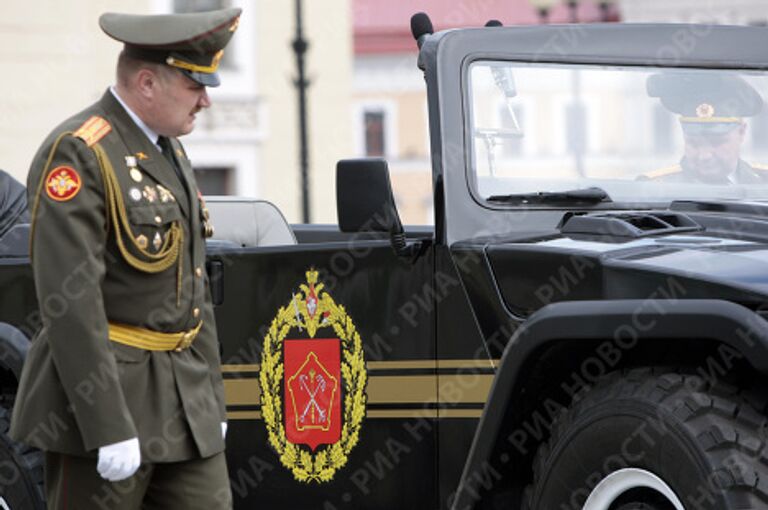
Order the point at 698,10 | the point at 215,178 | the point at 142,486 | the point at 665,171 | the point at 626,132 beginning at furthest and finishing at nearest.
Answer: the point at 698,10 → the point at 215,178 → the point at 626,132 → the point at 665,171 → the point at 142,486

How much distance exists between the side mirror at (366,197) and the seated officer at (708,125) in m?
0.82

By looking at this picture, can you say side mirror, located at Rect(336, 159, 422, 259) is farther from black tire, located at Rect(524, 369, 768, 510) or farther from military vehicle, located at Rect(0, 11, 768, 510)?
black tire, located at Rect(524, 369, 768, 510)

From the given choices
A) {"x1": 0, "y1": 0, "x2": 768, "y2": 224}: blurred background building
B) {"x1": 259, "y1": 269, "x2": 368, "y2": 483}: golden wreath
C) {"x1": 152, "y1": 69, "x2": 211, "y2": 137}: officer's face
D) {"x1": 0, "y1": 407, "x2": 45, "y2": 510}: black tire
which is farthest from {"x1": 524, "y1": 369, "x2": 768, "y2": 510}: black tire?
{"x1": 0, "y1": 0, "x2": 768, "y2": 224}: blurred background building

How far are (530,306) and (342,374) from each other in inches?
25.6

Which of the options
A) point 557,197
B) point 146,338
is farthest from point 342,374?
point 146,338

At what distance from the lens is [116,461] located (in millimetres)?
3787

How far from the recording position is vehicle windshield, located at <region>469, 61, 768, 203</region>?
4926mm

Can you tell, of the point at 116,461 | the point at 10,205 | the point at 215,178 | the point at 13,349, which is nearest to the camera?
the point at 116,461

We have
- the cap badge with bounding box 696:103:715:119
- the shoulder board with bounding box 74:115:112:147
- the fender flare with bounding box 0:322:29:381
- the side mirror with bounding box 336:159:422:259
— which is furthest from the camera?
the fender flare with bounding box 0:322:29:381

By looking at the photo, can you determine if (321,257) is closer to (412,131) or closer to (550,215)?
(550,215)

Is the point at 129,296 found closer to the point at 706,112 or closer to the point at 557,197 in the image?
the point at 557,197

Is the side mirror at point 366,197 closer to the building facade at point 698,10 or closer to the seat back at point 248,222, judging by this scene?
the seat back at point 248,222

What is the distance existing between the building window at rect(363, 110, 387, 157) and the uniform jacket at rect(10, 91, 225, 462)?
48.6 metres

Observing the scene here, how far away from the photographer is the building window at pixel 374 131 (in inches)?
2083
